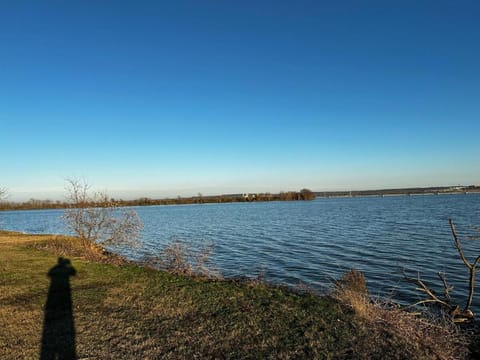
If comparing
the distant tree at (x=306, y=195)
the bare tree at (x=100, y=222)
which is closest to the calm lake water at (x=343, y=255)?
the bare tree at (x=100, y=222)

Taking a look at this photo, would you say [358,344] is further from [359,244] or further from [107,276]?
[359,244]

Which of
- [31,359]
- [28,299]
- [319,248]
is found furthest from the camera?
[319,248]

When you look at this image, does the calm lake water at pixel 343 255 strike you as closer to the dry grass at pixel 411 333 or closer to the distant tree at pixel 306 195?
the dry grass at pixel 411 333

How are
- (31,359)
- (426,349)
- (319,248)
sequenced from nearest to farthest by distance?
(31,359) < (426,349) < (319,248)

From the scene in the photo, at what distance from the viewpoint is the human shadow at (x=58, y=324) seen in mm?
5941

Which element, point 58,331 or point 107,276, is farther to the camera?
point 107,276

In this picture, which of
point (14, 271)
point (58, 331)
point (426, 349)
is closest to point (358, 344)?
point (426, 349)

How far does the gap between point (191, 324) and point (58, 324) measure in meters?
2.67

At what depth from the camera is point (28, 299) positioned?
9.08m

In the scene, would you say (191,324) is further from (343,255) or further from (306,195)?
(306,195)

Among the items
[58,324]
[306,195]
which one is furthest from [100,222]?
[306,195]

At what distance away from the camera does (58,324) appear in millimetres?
7211

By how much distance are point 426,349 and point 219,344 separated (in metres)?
3.58

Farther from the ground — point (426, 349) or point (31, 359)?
point (31, 359)
